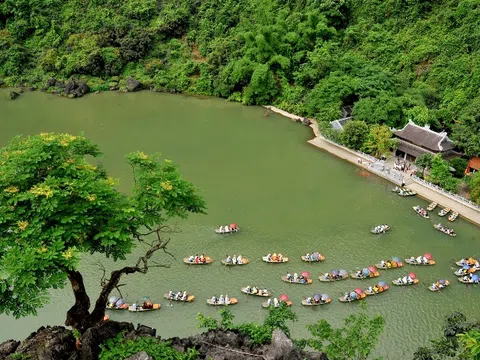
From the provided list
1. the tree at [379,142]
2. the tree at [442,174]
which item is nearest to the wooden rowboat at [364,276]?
the tree at [442,174]

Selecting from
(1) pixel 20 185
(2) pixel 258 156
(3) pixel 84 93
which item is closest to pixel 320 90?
(2) pixel 258 156

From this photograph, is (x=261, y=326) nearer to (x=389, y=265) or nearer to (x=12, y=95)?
(x=389, y=265)

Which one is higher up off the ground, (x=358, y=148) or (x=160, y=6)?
(x=160, y=6)

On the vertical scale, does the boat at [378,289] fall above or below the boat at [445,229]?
below

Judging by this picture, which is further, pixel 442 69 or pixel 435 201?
pixel 442 69

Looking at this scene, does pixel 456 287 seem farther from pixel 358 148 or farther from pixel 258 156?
pixel 258 156

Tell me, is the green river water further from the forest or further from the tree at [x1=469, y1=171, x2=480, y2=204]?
the forest

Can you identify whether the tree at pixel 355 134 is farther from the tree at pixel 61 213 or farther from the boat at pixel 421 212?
the tree at pixel 61 213
